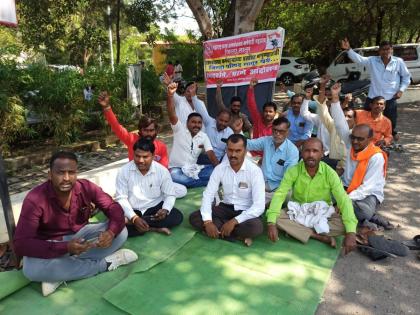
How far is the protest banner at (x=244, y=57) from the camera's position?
6.18 meters

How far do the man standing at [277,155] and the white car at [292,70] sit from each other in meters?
13.9

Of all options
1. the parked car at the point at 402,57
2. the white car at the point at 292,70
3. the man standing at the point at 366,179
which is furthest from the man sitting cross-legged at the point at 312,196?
the white car at the point at 292,70

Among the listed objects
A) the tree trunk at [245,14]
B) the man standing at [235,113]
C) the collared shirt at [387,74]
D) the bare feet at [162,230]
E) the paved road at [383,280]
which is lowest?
the paved road at [383,280]

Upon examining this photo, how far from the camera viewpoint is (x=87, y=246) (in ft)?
8.86

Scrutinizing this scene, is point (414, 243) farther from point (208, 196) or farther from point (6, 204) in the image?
point (6, 204)

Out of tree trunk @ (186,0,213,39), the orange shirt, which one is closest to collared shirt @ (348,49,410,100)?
the orange shirt

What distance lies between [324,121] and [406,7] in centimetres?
1294

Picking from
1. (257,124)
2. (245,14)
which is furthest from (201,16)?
(257,124)

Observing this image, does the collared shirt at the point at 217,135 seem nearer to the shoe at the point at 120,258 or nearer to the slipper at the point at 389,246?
the shoe at the point at 120,258

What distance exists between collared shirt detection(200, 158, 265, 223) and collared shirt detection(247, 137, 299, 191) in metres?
0.76

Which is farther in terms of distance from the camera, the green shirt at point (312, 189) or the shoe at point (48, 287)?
the green shirt at point (312, 189)

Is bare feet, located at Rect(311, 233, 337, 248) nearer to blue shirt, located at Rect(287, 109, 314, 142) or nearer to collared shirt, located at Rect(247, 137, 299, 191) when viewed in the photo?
collared shirt, located at Rect(247, 137, 299, 191)

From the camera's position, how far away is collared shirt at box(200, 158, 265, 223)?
11.5 feet

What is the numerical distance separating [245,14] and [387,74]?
2.73m
